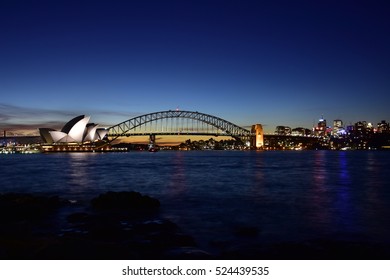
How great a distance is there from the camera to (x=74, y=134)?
95.8 m

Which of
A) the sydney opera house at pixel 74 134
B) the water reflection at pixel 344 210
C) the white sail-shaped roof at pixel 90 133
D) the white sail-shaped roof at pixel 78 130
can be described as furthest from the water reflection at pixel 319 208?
the white sail-shaped roof at pixel 90 133

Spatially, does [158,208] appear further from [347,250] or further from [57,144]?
[57,144]

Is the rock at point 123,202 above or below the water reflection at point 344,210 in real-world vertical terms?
above

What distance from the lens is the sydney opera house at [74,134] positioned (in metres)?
91.8

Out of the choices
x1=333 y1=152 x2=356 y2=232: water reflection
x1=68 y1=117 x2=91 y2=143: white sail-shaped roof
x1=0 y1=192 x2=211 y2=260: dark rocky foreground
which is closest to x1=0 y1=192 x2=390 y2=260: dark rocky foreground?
x1=0 y1=192 x2=211 y2=260: dark rocky foreground

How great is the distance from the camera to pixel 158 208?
15164 mm

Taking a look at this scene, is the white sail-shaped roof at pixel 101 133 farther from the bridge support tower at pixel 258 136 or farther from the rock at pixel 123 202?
the rock at pixel 123 202

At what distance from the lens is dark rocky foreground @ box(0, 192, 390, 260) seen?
22.1 ft

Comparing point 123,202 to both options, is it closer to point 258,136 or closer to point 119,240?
point 119,240

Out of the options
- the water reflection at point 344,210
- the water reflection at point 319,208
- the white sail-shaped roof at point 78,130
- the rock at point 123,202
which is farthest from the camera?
the white sail-shaped roof at point 78,130

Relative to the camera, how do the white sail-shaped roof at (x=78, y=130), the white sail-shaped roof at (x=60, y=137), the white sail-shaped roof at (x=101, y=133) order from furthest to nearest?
the white sail-shaped roof at (x=101, y=133) < the white sail-shaped roof at (x=60, y=137) < the white sail-shaped roof at (x=78, y=130)

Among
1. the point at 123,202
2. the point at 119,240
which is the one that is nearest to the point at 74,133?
the point at 123,202
